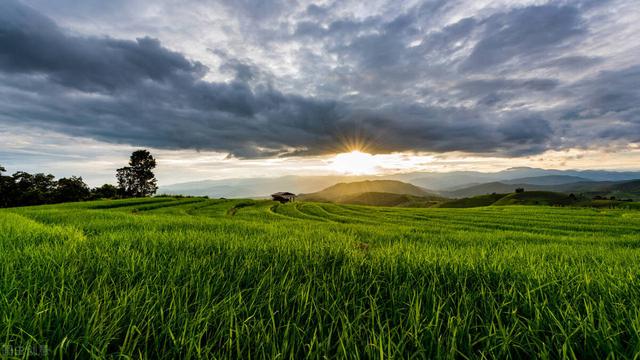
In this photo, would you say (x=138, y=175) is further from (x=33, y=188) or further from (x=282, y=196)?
(x=282, y=196)

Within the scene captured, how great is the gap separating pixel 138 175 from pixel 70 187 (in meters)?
19.2

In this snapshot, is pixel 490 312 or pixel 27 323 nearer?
pixel 27 323

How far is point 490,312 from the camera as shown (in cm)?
229

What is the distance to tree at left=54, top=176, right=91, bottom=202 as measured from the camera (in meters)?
88.3

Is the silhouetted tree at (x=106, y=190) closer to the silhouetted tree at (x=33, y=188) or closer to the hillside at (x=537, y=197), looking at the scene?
the silhouetted tree at (x=33, y=188)

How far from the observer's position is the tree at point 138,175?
335 feet

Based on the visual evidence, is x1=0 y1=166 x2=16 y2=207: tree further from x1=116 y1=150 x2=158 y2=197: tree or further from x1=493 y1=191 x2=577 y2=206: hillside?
x1=493 y1=191 x2=577 y2=206: hillside

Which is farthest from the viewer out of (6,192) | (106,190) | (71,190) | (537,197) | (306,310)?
(537,197)

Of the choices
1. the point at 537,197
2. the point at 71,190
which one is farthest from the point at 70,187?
the point at 537,197

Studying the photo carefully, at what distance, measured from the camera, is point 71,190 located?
89.4 meters

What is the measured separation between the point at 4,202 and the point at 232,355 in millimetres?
123744

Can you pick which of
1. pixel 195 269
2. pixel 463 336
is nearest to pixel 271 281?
pixel 195 269

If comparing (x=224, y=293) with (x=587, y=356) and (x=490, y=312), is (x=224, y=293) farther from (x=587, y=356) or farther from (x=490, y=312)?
(x=587, y=356)

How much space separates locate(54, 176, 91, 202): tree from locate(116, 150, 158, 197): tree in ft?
35.3
